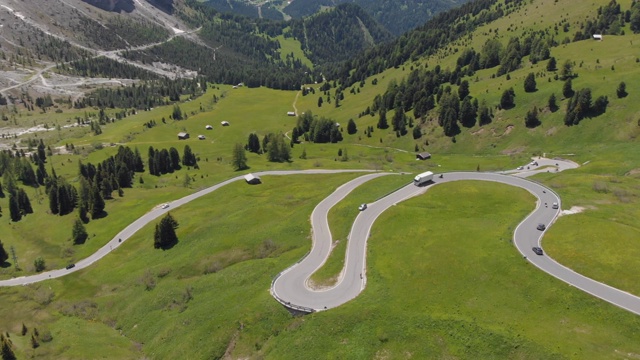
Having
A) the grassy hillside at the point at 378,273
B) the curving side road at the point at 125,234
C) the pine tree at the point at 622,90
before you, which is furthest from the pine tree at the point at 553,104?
the curving side road at the point at 125,234

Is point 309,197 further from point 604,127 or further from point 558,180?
point 604,127

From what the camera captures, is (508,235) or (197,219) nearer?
(508,235)

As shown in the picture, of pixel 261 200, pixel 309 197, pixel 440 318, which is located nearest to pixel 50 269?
pixel 261 200

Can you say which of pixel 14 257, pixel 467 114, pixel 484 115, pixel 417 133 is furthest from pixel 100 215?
pixel 484 115

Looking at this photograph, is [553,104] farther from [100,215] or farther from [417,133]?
[100,215]

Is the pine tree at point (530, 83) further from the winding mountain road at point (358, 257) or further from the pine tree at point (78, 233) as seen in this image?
the pine tree at point (78, 233)

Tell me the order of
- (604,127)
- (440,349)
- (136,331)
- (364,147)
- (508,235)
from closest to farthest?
(440,349), (508,235), (136,331), (604,127), (364,147)

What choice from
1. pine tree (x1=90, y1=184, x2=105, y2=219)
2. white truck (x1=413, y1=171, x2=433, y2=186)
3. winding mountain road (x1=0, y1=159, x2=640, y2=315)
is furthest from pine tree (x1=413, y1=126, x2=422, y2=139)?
pine tree (x1=90, y1=184, x2=105, y2=219)

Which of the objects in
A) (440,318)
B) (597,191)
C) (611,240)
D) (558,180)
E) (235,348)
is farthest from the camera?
(558,180)

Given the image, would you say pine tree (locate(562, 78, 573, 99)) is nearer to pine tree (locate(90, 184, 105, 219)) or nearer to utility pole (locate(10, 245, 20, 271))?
pine tree (locate(90, 184, 105, 219))
